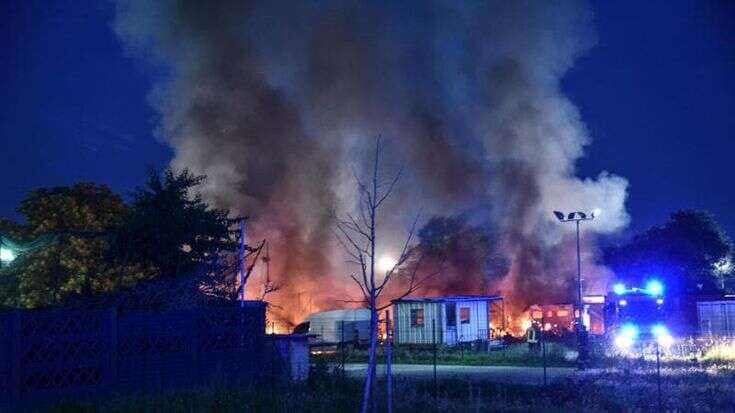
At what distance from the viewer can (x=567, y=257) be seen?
64.2m

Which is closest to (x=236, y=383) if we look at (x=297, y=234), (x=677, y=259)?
(x=677, y=259)

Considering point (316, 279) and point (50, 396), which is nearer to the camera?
point (50, 396)

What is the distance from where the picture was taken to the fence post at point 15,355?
15508mm

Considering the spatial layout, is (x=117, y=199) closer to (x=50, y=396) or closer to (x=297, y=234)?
(x=50, y=396)

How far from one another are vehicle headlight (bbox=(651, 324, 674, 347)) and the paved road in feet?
17.9

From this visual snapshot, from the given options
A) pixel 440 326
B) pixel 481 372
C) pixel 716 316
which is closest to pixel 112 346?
pixel 481 372

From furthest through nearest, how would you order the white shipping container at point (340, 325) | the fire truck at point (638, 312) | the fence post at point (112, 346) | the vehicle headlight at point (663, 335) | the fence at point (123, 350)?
the white shipping container at point (340, 325), the fire truck at point (638, 312), the vehicle headlight at point (663, 335), the fence post at point (112, 346), the fence at point (123, 350)

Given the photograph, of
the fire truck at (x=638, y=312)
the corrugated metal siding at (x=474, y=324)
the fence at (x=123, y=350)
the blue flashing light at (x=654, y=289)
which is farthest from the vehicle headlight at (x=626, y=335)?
the fence at (x=123, y=350)

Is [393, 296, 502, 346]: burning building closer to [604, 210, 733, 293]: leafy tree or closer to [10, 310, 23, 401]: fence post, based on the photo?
[604, 210, 733, 293]: leafy tree

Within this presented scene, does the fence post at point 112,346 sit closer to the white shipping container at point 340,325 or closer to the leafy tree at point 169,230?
the leafy tree at point 169,230

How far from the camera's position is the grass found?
14.0m

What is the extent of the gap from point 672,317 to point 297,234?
46590 mm

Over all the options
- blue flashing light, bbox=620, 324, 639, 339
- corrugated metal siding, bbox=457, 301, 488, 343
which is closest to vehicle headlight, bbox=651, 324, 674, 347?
blue flashing light, bbox=620, 324, 639, 339

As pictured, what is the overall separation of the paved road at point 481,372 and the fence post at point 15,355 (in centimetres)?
1022
